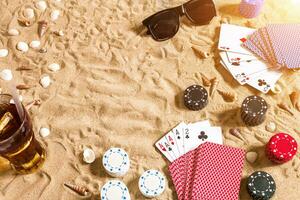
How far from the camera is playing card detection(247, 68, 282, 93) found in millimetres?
1787

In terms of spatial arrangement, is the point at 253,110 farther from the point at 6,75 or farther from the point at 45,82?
the point at 6,75

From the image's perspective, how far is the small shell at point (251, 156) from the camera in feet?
5.34

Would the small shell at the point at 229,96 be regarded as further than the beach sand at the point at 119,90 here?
Yes

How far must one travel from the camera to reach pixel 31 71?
188 cm

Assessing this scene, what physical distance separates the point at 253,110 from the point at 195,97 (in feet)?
0.73

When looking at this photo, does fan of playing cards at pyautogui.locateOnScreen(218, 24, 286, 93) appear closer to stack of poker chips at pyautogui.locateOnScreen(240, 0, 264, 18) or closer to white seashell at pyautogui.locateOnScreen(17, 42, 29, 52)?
stack of poker chips at pyautogui.locateOnScreen(240, 0, 264, 18)

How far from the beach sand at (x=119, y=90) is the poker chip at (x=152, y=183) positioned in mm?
34

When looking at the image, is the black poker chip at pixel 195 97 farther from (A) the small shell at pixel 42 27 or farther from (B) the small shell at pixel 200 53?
(A) the small shell at pixel 42 27

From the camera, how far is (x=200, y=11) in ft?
6.45

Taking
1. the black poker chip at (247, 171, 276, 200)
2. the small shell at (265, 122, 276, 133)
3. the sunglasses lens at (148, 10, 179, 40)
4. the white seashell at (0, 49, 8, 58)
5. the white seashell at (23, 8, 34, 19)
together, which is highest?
the sunglasses lens at (148, 10, 179, 40)

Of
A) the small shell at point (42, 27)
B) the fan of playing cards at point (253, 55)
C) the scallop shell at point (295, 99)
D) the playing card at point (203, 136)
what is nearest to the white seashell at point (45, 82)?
the small shell at point (42, 27)

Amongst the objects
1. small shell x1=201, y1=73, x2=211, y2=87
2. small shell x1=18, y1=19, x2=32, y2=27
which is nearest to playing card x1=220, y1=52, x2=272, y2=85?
small shell x1=201, y1=73, x2=211, y2=87

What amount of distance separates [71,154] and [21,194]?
0.73 ft

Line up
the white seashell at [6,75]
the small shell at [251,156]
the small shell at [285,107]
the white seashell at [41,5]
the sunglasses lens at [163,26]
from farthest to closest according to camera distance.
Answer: the white seashell at [41,5] < the sunglasses lens at [163,26] < the white seashell at [6,75] < the small shell at [285,107] < the small shell at [251,156]
